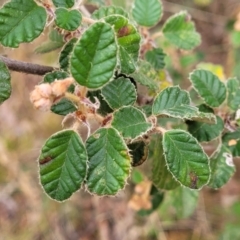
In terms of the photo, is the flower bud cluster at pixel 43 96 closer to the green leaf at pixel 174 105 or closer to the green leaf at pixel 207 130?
the green leaf at pixel 174 105

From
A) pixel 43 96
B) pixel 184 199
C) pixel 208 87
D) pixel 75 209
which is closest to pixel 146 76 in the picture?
pixel 208 87

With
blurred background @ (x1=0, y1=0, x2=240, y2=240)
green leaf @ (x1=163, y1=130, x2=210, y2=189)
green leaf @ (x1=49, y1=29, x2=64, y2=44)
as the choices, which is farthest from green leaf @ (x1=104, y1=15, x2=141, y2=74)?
blurred background @ (x1=0, y1=0, x2=240, y2=240)

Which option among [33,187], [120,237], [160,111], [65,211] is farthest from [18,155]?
[160,111]

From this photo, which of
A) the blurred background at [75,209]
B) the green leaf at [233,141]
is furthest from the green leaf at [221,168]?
the blurred background at [75,209]

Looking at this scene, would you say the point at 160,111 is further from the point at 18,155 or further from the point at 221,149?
the point at 18,155

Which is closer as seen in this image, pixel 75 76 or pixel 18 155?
pixel 75 76

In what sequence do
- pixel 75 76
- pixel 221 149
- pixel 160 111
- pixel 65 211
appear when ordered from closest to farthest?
1. pixel 75 76
2. pixel 160 111
3. pixel 221 149
4. pixel 65 211
